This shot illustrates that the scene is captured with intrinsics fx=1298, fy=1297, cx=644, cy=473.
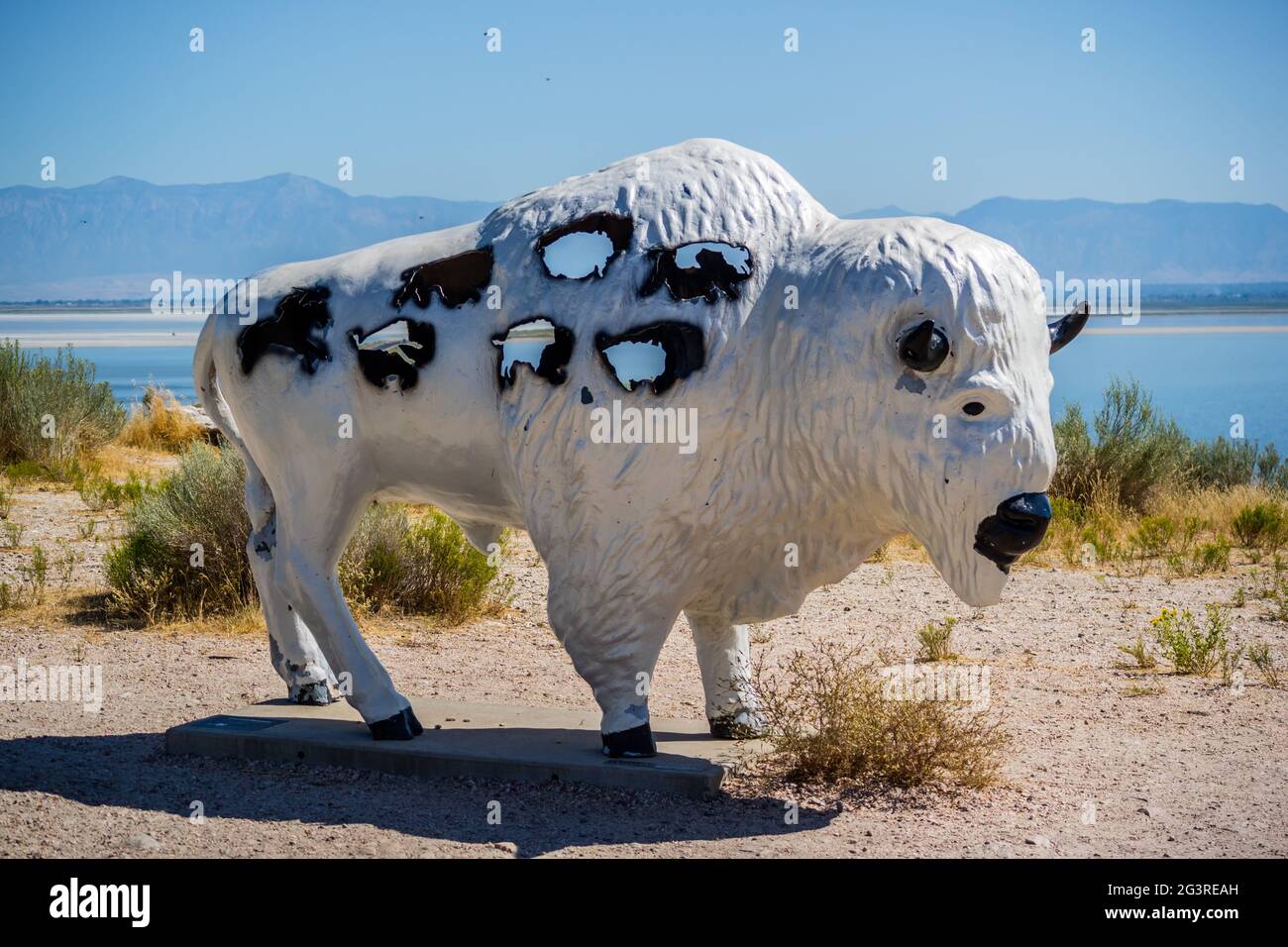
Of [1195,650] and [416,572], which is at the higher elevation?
[416,572]

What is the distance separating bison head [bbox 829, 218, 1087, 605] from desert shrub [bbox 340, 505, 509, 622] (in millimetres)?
4574

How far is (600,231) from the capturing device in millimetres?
4957

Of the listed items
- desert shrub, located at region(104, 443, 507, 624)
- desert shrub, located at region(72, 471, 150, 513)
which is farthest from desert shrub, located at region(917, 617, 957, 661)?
desert shrub, located at region(72, 471, 150, 513)

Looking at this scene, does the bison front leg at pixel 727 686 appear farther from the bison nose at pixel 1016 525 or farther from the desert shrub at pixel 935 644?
the desert shrub at pixel 935 644

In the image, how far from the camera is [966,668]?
734cm

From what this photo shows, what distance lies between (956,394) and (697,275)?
3.47 ft

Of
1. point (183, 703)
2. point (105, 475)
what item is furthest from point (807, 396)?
point (105, 475)

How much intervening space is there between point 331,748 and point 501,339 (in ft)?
6.25

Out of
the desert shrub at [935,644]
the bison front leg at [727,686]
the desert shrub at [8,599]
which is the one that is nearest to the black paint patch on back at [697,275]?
the bison front leg at [727,686]

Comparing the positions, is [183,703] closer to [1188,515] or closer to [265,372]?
[265,372]

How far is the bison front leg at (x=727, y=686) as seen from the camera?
5.64m

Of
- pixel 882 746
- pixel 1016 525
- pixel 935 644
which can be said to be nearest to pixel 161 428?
pixel 935 644

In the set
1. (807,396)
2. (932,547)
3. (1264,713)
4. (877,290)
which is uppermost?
(877,290)

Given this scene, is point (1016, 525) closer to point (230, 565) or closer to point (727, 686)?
point (727, 686)
